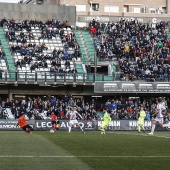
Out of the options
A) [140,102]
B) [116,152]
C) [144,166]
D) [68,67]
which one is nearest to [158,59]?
[140,102]

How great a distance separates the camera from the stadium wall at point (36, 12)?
68.9 meters

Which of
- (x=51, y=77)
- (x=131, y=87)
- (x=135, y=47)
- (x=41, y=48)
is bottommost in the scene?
(x=131, y=87)

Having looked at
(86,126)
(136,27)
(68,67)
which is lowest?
(86,126)

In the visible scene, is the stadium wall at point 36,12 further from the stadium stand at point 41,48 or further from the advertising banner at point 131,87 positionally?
the advertising banner at point 131,87

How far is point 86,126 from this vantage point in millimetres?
50812

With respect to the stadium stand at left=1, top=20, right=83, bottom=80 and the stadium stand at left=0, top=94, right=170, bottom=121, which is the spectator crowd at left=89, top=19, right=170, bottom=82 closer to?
the stadium stand at left=1, top=20, right=83, bottom=80

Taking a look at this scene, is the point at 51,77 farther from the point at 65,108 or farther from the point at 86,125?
the point at 86,125

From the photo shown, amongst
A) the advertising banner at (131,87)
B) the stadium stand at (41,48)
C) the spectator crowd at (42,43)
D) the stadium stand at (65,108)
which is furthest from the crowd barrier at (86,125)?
the spectator crowd at (42,43)

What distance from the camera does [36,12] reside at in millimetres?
70500

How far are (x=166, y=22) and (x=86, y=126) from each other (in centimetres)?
2711

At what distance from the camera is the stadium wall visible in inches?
2714

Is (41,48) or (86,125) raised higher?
(41,48)

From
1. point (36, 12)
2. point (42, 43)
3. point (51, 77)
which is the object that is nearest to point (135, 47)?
point (42, 43)

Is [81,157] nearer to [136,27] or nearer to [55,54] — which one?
[55,54]
